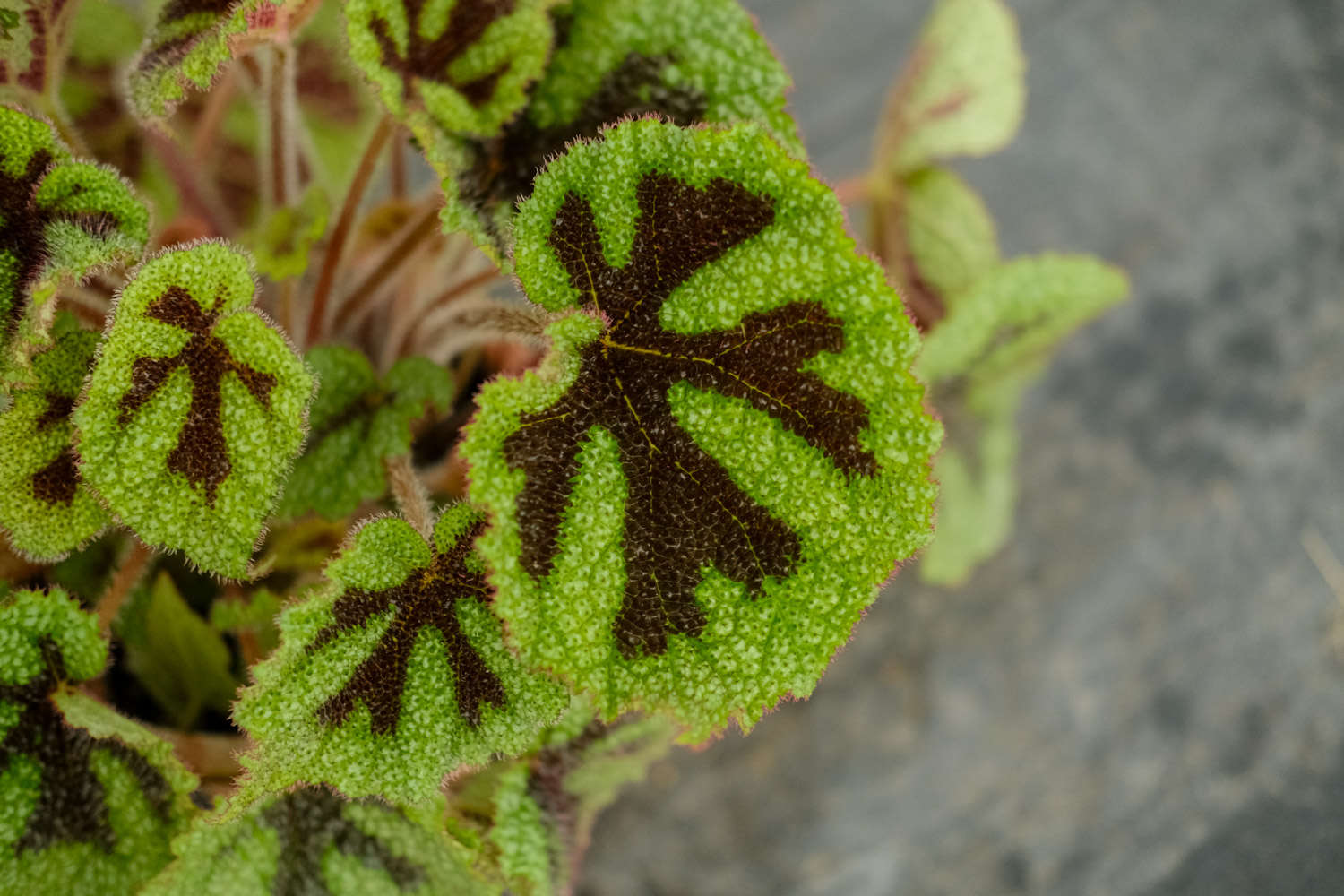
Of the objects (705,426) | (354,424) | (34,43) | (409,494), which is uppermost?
(34,43)

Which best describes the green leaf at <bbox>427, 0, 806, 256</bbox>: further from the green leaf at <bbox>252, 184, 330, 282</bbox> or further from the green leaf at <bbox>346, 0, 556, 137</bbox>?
the green leaf at <bbox>252, 184, 330, 282</bbox>

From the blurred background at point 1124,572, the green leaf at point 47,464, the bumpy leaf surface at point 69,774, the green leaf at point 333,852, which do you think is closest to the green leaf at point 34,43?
the green leaf at point 47,464

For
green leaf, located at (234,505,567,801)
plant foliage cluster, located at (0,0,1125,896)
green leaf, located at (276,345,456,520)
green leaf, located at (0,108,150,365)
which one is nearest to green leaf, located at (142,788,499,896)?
plant foliage cluster, located at (0,0,1125,896)

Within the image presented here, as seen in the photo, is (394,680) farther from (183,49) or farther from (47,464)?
(183,49)

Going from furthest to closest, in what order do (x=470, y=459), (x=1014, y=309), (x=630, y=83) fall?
(x=1014, y=309)
(x=630, y=83)
(x=470, y=459)

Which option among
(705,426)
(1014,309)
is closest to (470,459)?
(705,426)

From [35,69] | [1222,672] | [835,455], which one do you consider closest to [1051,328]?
[835,455]

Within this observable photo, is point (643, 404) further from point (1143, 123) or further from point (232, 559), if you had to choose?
point (1143, 123)
